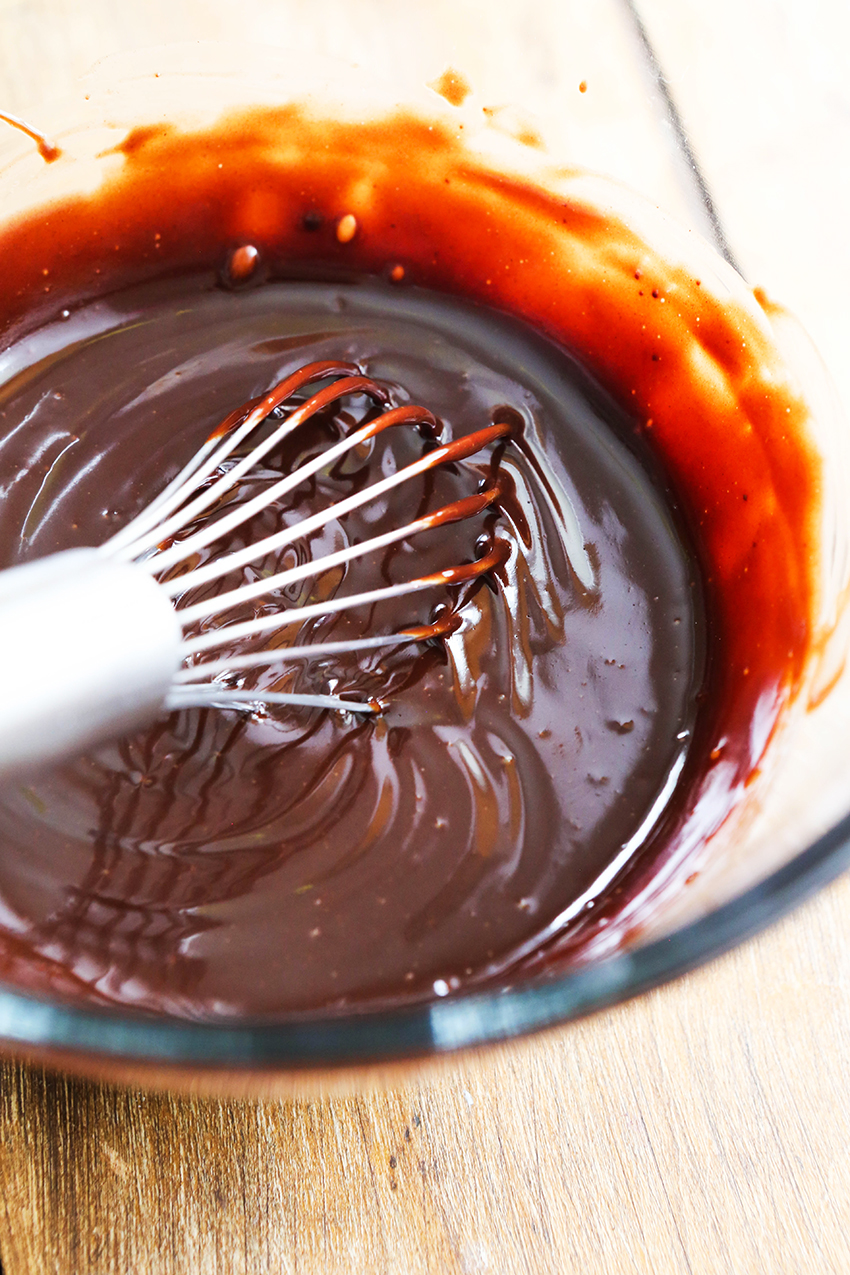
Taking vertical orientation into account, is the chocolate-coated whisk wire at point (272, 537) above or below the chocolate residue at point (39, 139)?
below

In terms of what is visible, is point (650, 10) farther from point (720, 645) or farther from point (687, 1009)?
point (687, 1009)

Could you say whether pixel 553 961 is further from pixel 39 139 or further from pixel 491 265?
pixel 39 139

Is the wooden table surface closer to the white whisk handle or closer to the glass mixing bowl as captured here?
the glass mixing bowl

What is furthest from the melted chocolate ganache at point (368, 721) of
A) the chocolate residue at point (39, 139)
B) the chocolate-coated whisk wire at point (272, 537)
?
the chocolate residue at point (39, 139)

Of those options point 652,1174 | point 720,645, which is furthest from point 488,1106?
point 720,645

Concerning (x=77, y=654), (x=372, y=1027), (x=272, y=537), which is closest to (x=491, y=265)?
(x=272, y=537)

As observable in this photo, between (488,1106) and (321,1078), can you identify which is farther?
(488,1106)

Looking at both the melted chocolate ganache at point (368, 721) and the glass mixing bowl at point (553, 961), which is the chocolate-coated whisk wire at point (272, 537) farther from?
the glass mixing bowl at point (553, 961)
